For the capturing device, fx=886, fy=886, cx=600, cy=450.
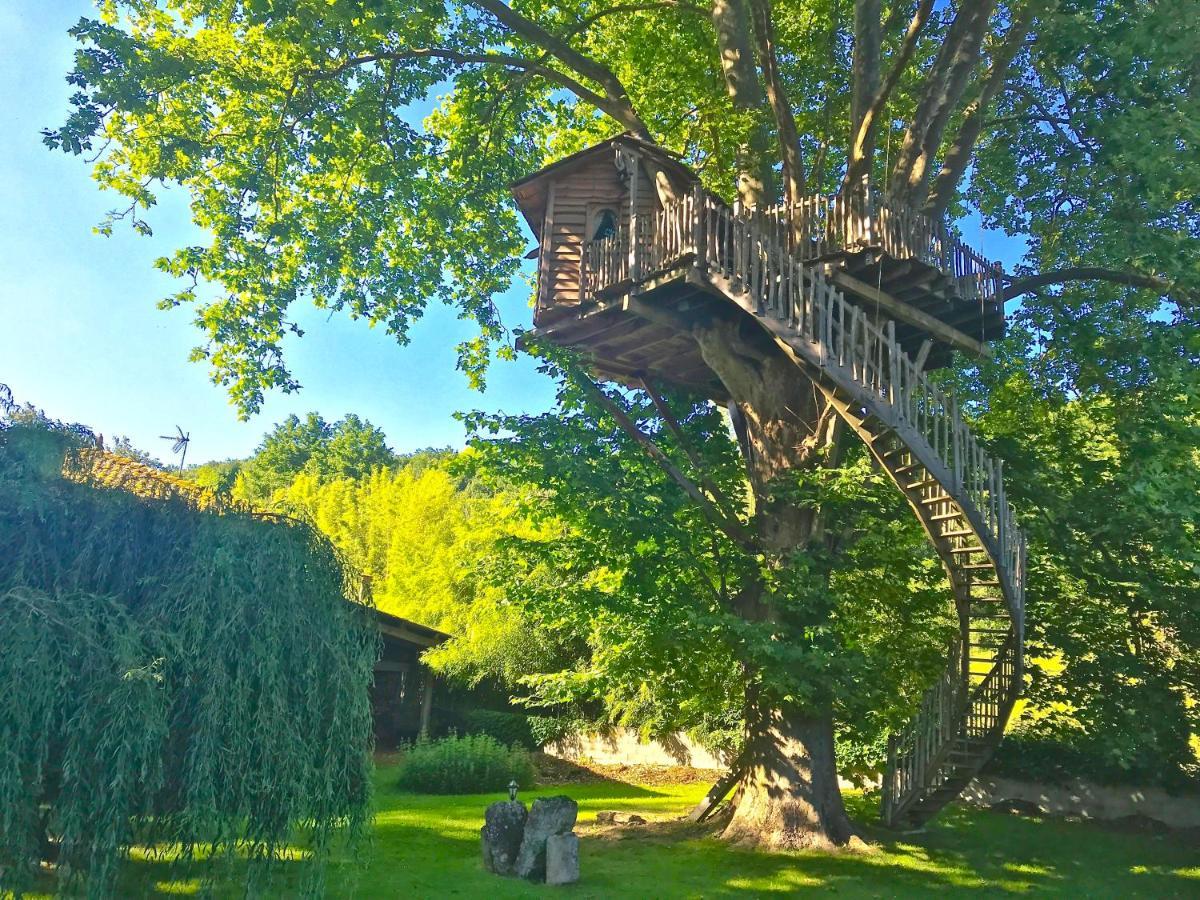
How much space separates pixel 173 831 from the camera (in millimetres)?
6633

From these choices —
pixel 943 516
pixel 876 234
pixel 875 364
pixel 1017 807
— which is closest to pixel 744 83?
Result: pixel 876 234

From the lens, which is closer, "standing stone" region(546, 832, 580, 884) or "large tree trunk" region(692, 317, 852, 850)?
"standing stone" region(546, 832, 580, 884)

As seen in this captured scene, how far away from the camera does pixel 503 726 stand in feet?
75.2

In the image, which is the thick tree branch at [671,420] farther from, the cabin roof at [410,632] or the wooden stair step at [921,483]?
the cabin roof at [410,632]

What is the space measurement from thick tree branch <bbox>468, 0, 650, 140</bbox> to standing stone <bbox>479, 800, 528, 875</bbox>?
10027mm

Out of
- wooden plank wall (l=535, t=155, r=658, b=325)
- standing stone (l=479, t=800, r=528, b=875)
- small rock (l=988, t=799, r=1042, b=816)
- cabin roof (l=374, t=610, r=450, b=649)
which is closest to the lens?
standing stone (l=479, t=800, r=528, b=875)

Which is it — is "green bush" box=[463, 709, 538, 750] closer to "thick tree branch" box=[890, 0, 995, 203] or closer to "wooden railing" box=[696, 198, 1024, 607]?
"wooden railing" box=[696, 198, 1024, 607]

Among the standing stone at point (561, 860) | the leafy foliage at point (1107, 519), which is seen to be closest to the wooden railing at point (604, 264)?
the leafy foliage at point (1107, 519)

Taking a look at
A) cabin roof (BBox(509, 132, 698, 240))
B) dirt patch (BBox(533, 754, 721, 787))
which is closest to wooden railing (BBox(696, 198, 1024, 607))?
cabin roof (BBox(509, 132, 698, 240))

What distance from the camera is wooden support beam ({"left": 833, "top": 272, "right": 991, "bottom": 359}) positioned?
37.7 ft

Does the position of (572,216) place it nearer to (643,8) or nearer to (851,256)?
(643,8)

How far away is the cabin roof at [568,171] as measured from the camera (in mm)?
13109

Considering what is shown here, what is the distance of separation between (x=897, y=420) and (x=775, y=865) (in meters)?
5.78

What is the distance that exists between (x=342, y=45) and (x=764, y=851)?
13.4 meters
